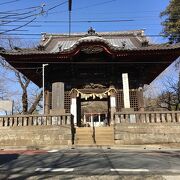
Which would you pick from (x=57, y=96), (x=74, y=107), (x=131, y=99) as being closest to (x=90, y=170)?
(x=57, y=96)

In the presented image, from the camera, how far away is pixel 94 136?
1853 cm

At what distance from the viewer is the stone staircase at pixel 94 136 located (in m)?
17.9

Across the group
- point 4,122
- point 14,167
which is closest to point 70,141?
point 4,122

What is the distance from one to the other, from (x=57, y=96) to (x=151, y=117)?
6842mm

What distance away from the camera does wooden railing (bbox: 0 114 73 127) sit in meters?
17.8

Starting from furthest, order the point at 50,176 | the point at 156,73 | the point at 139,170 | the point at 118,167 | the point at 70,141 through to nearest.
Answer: the point at 156,73 < the point at 70,141 < the point at 118,167 < the point at 139,170 < the point at 50,176

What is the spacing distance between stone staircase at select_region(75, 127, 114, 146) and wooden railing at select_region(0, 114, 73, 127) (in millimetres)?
1353

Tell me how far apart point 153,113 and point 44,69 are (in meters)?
8.78

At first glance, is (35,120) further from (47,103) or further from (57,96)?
(47,103)

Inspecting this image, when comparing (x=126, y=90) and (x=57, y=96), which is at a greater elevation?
(x=126, y=90)

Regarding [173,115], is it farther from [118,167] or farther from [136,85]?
[118,167]

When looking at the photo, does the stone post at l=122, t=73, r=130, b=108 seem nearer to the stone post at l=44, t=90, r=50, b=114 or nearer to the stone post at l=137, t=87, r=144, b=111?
the stone post at l=137, t=87, r=144, b=111

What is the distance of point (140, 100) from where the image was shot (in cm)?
2095

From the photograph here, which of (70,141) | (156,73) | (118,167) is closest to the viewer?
(118,167)
